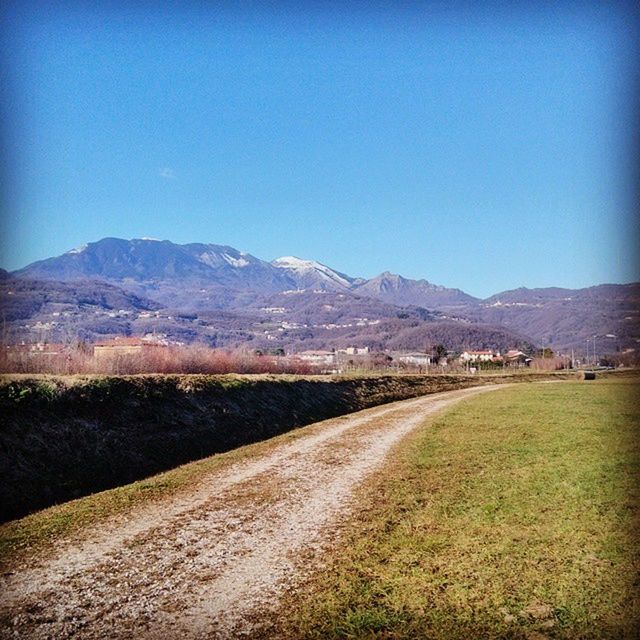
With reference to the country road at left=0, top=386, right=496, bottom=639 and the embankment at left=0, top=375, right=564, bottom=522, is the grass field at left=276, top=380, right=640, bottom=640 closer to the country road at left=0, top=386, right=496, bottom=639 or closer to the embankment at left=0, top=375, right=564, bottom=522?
the country road at left=0, top=386, right=496, bottom=639

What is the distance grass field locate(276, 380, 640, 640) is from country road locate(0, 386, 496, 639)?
2.10 ft

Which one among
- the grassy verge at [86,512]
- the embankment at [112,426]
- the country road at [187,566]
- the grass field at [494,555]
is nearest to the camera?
the grass field at [494,555]

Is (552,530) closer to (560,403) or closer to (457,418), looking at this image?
(457,418)

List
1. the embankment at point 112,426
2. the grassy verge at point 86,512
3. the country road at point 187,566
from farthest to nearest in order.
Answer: the embankment at point 112,426
the grassy verge at point 86,512
the country road at point 187,566

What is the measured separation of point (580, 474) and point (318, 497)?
20.4 feet

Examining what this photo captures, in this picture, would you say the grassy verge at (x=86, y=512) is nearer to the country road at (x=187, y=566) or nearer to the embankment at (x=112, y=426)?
the country road at (x=187, y=566)

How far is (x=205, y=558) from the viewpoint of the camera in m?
8.09

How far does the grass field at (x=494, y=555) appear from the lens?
4906mm

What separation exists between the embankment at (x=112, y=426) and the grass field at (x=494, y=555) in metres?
7.59

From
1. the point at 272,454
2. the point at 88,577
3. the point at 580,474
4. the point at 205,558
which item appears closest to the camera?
the point at 88,577

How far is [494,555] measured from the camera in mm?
7855

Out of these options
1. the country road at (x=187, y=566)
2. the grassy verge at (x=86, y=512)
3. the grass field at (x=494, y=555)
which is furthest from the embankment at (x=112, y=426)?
the grass field at (x=494, y=555)

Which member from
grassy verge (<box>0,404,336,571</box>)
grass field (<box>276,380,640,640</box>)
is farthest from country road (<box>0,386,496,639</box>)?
grass field (<box>276,380,640,640</box>)

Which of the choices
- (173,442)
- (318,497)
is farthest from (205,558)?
(173,442)
